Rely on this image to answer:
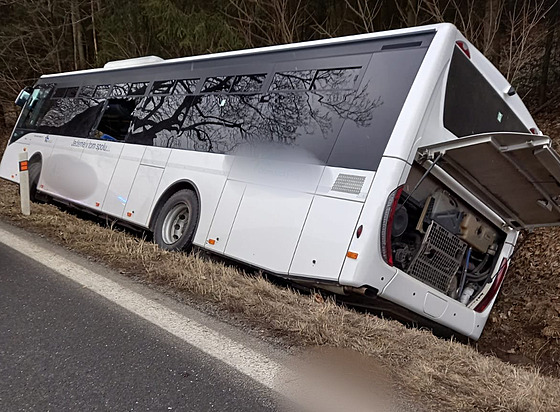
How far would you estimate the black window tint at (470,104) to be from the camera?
464 centimetres

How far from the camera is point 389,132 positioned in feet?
14.3

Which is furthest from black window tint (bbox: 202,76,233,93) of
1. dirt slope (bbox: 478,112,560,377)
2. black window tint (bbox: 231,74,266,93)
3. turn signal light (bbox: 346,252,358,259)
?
dirt slope (bbox: 478,112,560,377)

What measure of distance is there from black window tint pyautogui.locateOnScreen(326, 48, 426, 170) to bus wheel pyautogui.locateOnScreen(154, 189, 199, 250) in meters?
2.32

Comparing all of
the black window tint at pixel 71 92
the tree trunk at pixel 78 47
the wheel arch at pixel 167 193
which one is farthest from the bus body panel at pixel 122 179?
the tree trunk at pixel 78 47

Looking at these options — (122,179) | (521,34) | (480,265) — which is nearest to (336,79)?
(480,265)

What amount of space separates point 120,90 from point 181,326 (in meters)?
5.87

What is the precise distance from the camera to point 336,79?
16.6ft

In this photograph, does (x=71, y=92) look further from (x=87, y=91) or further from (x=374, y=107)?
(x=374, y=107)

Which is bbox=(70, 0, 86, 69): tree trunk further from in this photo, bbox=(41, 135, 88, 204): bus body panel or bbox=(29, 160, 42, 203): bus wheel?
bbox=(41, 135, 88, 204): bus body panel

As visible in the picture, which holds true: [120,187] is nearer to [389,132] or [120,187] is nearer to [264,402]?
[389,132]

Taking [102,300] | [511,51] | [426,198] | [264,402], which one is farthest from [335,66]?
[511,51]

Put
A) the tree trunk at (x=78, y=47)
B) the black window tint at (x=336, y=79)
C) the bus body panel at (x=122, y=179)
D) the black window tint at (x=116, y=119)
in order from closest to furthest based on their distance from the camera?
1. the black window tint at (x=336, y=79)
2. the bus body panel at (x=122, y=179)
3. the black window tint at (x=116, y=119)
4. the tree trunk at (x=78, y=47)

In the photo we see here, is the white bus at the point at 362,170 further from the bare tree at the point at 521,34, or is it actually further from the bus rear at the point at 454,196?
the bare tree at the point at 521,34

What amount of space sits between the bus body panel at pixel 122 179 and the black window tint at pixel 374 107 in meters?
3.68
